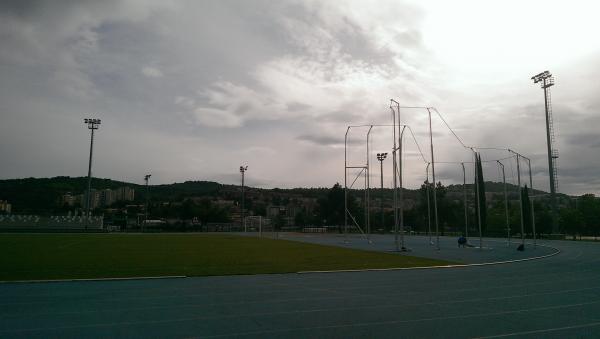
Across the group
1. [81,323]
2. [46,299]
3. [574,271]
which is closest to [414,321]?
[81,323]

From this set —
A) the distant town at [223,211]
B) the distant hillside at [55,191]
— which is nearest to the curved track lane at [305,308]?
the distant town at [223,211]

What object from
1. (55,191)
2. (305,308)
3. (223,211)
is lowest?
(305,308)

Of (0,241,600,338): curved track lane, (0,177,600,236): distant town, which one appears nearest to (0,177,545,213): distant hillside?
(0,177,600,236): distant town

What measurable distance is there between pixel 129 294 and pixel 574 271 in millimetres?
18119

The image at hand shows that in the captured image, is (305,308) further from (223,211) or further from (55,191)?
(55,191)

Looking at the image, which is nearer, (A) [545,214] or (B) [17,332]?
(B) [17,332]

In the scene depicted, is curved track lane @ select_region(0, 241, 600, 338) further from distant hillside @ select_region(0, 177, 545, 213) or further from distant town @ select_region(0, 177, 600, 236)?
distant hillside @ select_region(0, 177, 545, 213)

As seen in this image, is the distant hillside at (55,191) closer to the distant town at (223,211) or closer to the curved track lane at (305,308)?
the distant town at (223,211)

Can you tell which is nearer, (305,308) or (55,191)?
(305,308)

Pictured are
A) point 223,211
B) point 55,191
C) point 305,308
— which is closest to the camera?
point 305,308

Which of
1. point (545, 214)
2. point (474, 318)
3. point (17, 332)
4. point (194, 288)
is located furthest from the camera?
point (545, 214)

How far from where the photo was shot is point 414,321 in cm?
850

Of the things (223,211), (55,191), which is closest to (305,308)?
(223,211)

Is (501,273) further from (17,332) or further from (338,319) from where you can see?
(17,332)
